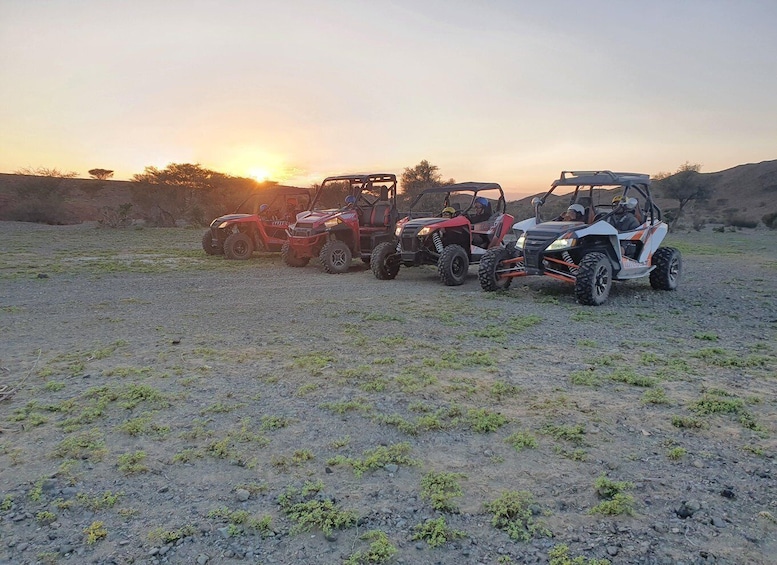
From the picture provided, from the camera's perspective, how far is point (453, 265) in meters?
10.1

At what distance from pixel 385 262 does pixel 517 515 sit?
8.28 m

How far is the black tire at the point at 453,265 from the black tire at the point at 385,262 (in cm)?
102

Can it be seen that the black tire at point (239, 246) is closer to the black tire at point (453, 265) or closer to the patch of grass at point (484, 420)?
the black tire at point (453, 265)

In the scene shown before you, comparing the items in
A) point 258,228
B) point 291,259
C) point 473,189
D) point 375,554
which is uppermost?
point 473,189

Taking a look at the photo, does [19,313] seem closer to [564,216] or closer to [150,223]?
[564,216]

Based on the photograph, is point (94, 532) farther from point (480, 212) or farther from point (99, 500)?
point (480, 212)

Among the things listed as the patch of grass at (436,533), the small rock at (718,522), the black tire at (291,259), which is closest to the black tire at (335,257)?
the black tire at (291,259)

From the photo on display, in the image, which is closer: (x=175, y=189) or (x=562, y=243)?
(x=562, y=243)

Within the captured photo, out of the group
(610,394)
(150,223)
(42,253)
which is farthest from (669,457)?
(150,223)

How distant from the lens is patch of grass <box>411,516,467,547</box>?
249 cm

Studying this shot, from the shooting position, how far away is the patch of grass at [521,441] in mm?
3414

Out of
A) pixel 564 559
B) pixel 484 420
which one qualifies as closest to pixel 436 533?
pixel 564 559

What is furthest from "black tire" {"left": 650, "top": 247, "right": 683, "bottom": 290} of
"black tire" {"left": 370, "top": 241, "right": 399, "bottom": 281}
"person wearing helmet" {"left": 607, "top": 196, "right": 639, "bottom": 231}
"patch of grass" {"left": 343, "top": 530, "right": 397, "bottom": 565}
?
"patch of grass" {"left": 343, "top": 530, "right": 397, "bottom": 565}

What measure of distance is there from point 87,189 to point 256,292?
4591cm
